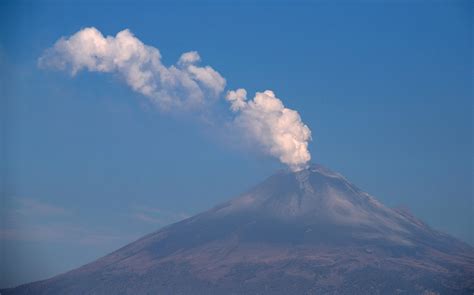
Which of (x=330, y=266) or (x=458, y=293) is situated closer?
(x=458, y=293)

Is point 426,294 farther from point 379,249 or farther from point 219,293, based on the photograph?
point 219,293

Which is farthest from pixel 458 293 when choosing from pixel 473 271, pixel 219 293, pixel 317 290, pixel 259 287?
pixel 219 293

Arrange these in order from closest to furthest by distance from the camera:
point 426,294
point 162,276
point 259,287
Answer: point 426,294
point 259,287
point 162,276

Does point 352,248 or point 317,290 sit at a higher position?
point 352,248

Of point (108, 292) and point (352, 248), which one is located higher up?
point (352, 248)

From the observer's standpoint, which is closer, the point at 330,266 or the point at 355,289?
the point at 355,289

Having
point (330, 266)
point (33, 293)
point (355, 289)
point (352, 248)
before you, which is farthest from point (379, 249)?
point (33, 293)

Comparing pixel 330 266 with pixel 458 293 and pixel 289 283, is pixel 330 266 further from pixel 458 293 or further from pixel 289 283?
pixel 458 293

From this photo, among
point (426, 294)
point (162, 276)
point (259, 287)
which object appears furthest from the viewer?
point (162, 276)

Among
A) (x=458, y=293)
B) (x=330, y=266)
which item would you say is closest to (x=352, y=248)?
(x=330, y=266)
